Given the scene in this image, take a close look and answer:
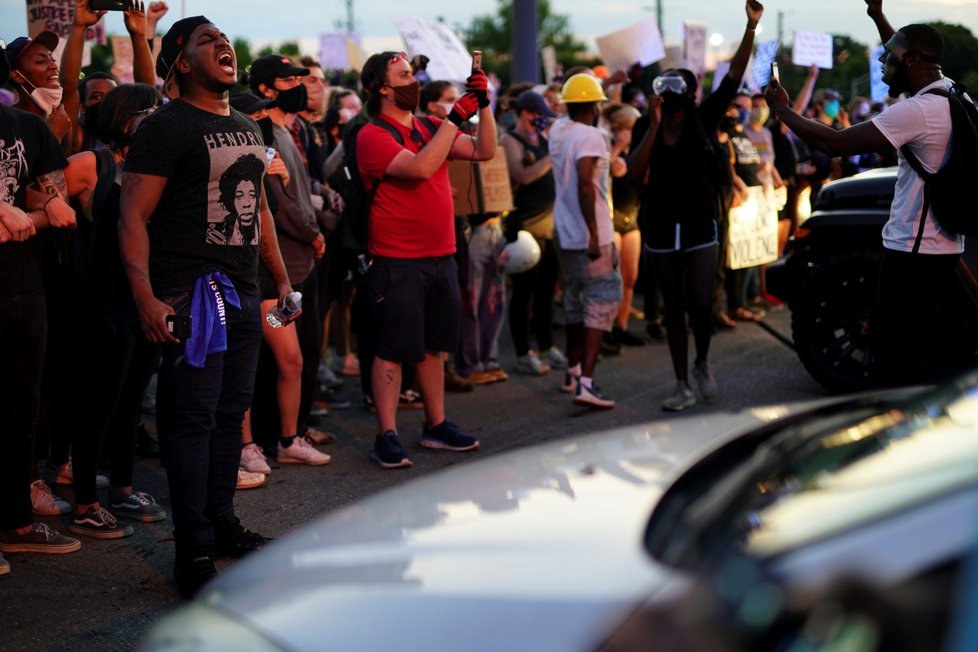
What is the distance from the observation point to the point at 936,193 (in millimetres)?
5547

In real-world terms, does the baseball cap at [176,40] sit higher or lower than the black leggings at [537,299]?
higher

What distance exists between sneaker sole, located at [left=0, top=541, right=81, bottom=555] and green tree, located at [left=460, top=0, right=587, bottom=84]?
255 ft

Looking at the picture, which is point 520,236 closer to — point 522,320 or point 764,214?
point 522,320

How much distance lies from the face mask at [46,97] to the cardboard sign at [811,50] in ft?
40.7

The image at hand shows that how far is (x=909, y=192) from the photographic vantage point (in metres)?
5.66

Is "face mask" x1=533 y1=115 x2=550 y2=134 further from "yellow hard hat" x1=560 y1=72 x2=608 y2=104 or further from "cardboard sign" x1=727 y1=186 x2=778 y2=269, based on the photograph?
"cardboard sign" x1=727 y1=186 x2=778 y2=269

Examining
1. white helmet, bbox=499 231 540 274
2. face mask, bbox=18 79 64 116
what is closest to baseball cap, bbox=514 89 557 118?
white helmet, bbox=499 231 540 274

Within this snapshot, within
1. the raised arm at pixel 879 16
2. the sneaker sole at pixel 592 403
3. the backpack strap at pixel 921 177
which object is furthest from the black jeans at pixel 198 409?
the raised arm at pixel 879 16

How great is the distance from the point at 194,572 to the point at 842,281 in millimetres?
4765

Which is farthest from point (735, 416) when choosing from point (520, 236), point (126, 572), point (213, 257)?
point (520, 236)

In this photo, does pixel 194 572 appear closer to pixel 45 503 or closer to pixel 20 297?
pixel 20 297

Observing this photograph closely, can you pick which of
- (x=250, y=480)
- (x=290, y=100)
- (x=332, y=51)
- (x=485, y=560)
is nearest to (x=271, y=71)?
(x=290, y=100)

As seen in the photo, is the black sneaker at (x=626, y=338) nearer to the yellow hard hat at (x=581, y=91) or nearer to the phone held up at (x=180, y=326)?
the yellow hard hat at (x=581, y=91)

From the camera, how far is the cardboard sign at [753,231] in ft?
34.0
